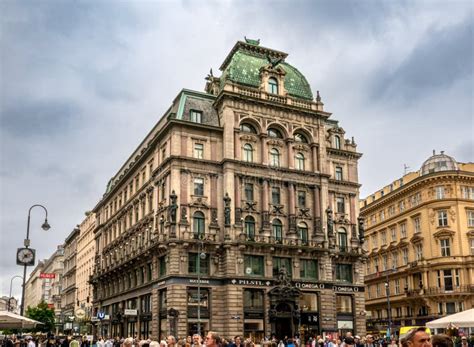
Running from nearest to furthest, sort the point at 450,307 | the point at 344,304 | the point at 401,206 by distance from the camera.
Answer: the point at 344,304 → the point at 450,307 → the point at 401,206

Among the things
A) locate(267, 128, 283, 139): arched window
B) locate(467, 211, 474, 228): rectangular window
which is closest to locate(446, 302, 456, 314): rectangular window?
locate(467, 211, 474, 228): rectangular window

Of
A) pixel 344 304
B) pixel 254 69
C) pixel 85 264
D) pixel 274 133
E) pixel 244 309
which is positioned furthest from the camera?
pixel 85 264

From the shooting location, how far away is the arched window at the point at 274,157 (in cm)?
6202

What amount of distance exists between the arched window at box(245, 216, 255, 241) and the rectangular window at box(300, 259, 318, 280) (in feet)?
20.0

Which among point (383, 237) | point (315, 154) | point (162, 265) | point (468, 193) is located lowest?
point (162, 265)

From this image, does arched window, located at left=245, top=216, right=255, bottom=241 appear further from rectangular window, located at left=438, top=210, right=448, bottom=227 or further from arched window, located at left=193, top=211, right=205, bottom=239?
rectangular window, located at left=438, top=210, right=448, bottom=227

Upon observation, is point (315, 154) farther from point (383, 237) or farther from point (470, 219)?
point (383, 237)

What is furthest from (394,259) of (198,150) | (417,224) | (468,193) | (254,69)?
(198,150)

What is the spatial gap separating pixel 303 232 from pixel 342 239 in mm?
6567

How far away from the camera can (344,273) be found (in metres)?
64.5

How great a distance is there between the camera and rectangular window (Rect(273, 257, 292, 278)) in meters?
58.0

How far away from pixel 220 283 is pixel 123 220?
81.5 ft

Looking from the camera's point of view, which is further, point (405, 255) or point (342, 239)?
point (405, 255)

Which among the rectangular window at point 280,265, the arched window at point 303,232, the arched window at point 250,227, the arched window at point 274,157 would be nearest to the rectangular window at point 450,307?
the arched window at point 303,232
